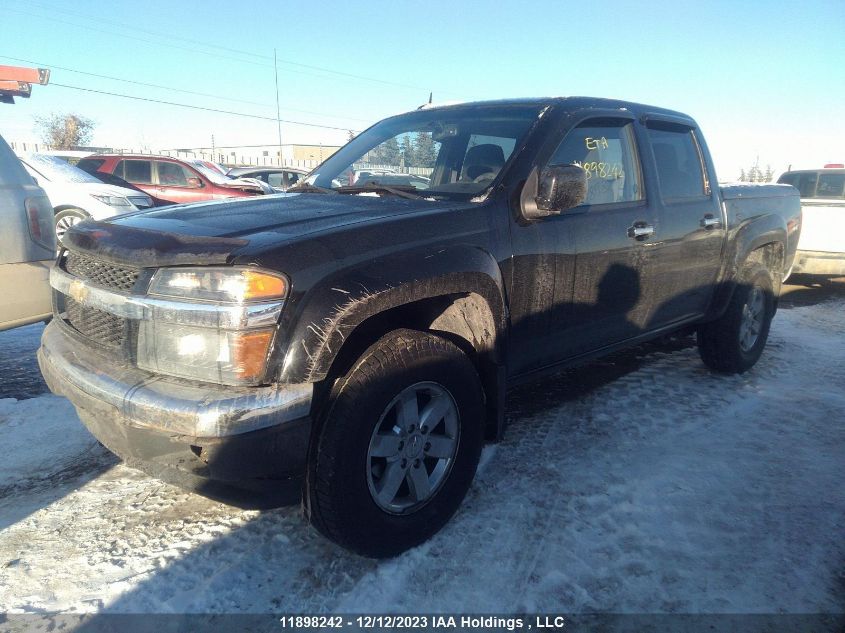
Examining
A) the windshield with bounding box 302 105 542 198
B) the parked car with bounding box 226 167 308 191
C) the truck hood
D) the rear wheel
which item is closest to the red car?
the rear wheel

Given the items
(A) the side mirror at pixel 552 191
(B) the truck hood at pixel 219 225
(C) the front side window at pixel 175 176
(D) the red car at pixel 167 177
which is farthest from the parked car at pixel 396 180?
(C) the front side window at pixel 175 176

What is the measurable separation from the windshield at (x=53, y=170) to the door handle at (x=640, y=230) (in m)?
8.60

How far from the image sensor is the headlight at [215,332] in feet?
6.39

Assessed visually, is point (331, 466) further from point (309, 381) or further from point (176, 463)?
point (176, 463)

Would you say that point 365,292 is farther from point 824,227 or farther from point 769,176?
point 769,176

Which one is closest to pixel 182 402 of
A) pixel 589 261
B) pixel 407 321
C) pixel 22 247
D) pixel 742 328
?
pixel 407 321

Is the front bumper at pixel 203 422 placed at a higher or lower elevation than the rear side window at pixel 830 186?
lower

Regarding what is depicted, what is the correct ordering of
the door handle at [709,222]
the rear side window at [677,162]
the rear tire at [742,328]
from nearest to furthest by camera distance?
the rear side window at [677,162]
the door handle at [709,222]
the rear tire at [742,328]

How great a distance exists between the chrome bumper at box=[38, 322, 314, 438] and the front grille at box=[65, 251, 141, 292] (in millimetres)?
293

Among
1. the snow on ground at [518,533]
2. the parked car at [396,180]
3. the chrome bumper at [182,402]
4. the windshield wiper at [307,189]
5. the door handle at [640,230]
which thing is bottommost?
the snow on ground at [518,533]

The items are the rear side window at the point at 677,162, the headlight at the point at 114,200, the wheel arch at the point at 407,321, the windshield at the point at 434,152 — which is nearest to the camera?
the wheel arch at the point at 407,321

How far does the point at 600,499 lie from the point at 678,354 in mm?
2871

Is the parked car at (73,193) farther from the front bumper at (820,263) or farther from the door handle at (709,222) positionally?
the front bumper at (820,263)

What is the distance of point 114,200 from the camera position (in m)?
9.16
